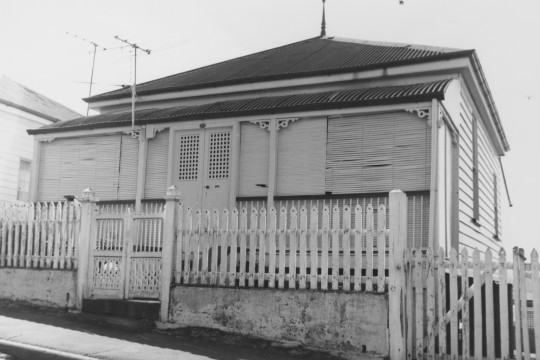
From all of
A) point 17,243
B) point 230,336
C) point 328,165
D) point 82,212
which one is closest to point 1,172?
point 17,243

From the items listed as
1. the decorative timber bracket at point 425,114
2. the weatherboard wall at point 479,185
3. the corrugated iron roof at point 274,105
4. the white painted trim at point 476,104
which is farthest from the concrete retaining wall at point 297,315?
the white painted trim at point 476,104

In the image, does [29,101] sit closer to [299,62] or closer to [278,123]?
[299,62]

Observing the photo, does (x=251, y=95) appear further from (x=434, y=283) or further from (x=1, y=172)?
(x=1, y=172)

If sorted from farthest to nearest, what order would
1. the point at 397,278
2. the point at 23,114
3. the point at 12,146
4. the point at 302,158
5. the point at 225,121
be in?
1. the point at 23,114
2. the point at 12,146
3. the point at 225,121
4. the point at 302,158
5. the point at 397,278

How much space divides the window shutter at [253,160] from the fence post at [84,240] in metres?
3.41

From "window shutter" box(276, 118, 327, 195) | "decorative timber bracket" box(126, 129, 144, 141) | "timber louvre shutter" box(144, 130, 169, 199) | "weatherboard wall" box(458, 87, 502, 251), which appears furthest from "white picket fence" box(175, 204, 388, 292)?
"weatherboard wall" box(458, 87, 502, 251)

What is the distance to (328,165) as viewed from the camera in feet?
37.9

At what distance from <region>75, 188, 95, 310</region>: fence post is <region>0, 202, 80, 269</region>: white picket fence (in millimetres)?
195

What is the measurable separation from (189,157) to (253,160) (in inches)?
65.1

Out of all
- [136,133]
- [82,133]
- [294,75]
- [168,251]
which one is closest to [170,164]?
[136,133]

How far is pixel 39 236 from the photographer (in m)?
10.6

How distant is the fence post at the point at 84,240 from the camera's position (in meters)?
9.81

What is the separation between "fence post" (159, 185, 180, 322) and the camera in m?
8.98

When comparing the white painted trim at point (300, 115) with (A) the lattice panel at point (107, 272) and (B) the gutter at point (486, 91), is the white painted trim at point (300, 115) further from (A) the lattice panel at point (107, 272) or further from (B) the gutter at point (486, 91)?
(A) the lattice panel at point (107, 272)
